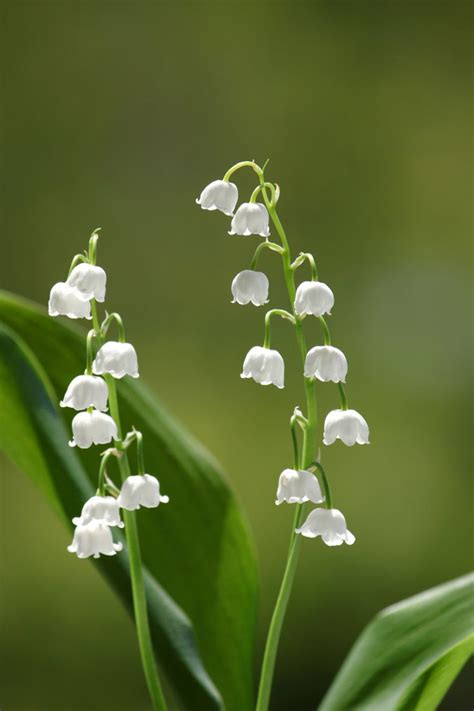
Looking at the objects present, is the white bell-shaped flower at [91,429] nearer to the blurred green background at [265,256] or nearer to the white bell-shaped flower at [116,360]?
the white bell-shaped flower at [116,360]

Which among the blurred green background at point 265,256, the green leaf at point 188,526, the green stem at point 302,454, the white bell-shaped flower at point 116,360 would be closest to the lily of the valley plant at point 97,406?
the white bell-shaped flower at point 116,360

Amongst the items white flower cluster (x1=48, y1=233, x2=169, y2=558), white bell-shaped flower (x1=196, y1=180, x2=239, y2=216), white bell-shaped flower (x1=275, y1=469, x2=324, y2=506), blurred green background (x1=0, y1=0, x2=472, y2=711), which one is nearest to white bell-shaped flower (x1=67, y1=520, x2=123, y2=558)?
white flower cluster (x1=48, y1=233, x2=169, y2=558)

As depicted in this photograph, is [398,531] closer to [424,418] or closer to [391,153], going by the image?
[424,418]

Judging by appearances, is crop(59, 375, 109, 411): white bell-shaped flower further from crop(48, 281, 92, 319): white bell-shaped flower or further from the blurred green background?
the blurred green background

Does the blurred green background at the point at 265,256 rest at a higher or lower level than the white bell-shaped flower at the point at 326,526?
higher

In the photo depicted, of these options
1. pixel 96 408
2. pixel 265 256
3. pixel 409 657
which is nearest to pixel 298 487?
pixel 96 408
